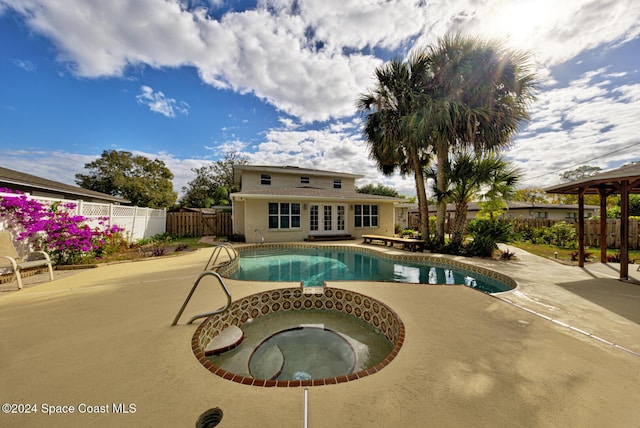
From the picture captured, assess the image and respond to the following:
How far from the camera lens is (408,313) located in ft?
11.9

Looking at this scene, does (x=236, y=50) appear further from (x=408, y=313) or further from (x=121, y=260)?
(x=408, y=313)

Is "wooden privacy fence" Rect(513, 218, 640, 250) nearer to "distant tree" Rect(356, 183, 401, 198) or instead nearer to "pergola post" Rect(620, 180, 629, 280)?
"pergola post" Rect(620, 180, 629, 280)

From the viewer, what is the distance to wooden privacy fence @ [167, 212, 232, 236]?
1596cm

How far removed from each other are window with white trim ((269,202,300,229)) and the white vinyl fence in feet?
21.9

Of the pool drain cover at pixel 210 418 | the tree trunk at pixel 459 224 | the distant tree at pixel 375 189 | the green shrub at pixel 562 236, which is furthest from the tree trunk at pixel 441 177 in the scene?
the distant tree at pixel 375 189

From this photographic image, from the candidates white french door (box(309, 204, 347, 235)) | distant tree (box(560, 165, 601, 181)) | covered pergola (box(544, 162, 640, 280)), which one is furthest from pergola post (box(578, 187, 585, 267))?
distant tree (box(560, 165, 601, 181))

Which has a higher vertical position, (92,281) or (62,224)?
(62,224)

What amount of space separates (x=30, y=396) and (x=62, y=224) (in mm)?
6592

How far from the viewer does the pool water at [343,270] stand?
6.76 meters

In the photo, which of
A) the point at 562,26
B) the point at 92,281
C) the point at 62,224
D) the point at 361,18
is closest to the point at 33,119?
the point at 62,224

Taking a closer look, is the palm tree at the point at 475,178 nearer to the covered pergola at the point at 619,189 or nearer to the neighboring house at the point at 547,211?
the covered pergola at the point at 619,189

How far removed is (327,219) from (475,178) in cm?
810

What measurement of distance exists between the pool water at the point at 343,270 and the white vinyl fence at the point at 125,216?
5.36 meters

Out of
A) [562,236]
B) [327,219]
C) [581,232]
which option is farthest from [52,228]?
[562,236]
